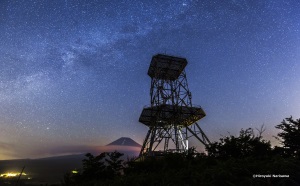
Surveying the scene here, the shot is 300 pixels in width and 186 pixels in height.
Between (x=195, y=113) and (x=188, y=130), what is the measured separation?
274 centimetres

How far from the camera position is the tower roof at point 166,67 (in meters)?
34.1

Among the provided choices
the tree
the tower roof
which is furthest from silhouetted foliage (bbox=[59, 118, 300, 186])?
the tower roof

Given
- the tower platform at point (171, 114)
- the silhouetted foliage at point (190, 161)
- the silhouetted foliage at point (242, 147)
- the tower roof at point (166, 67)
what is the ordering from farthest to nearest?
the tower roof at point (166, 67) < the tower platform at point (171, 114) < the silhouetted foliage at point (242, 147) < the silhouetted foliage at point (190, 161)

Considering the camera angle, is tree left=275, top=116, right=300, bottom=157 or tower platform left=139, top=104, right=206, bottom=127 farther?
tower platform left=139, top=104, right=206, bottom=127

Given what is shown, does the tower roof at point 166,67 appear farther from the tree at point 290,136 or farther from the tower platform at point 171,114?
the tree at point 290,136

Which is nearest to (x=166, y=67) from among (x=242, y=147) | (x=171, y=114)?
(x=171, y=114)

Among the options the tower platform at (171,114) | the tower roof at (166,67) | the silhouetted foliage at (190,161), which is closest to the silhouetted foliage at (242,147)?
the silhouetted foliage at (190,161)

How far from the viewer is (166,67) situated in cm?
3525

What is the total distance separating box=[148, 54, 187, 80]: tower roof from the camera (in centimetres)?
3412

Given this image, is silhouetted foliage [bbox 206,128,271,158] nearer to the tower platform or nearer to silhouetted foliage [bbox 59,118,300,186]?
silhouetted foliage [bbox 59,118,300,186]

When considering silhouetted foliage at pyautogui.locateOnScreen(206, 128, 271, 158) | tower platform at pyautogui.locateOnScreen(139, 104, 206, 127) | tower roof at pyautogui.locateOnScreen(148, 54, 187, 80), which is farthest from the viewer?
tower roof at pyautogui.locateOnScreen(148, 54, 187, 80)

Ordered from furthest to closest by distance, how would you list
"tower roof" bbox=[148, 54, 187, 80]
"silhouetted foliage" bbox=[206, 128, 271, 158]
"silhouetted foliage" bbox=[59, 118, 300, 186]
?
"tower roof" bbox=[148, 54, 187, 80] → "silhouetted foliage" bbox=[206, 128, 271, 158] → "silhouetted foliage" bbox=[59, 118, 300, 186]

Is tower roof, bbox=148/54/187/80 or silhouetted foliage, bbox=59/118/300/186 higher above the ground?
tower roof, bbox=148/54/187/80

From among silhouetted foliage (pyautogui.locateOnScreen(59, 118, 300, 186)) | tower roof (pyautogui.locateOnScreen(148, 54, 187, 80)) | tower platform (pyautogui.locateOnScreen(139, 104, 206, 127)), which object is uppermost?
tower roof (pyautogui.locateOnScreen(148, 54, 187, 80))
